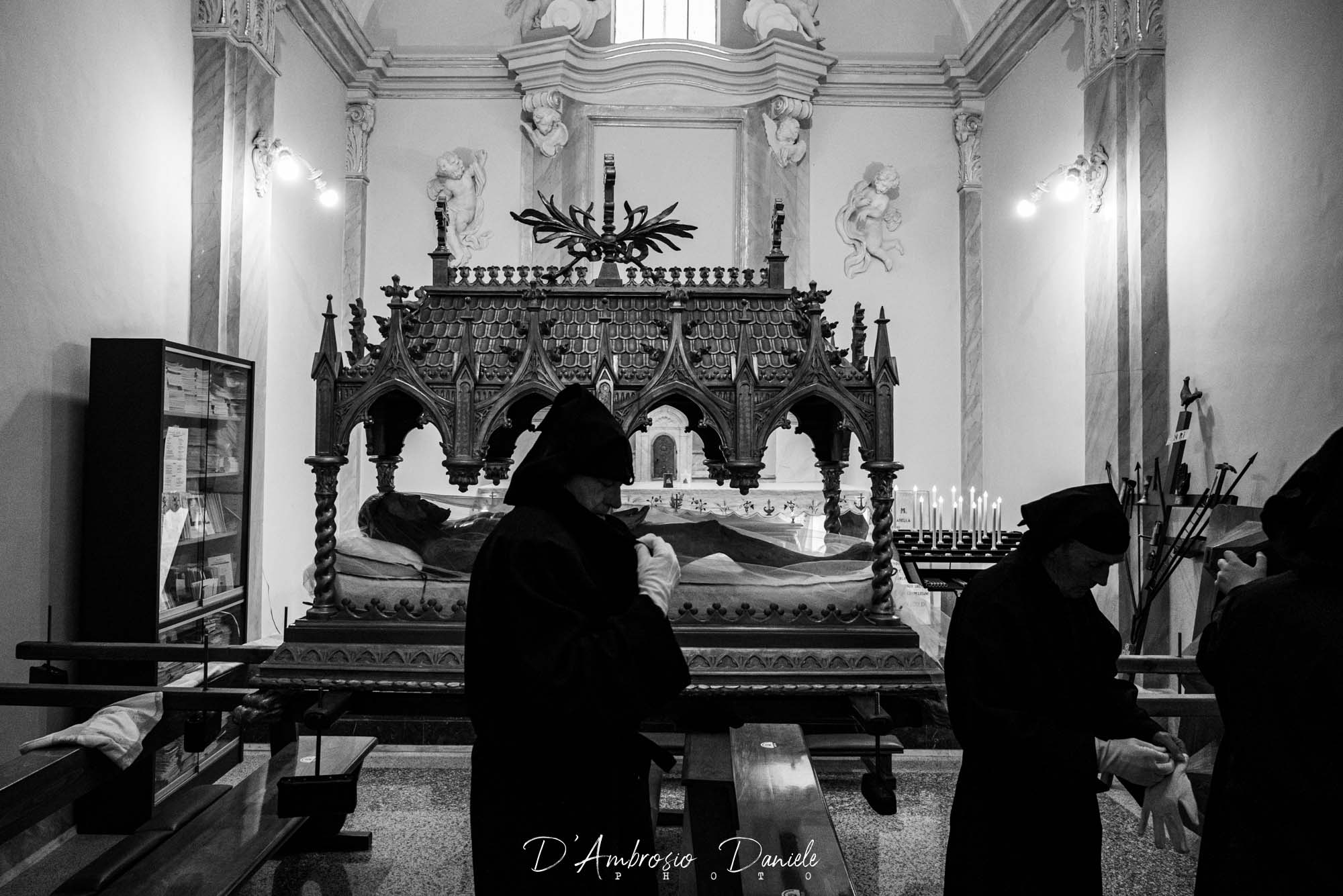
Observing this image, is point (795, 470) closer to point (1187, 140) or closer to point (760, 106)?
point (760, 106)

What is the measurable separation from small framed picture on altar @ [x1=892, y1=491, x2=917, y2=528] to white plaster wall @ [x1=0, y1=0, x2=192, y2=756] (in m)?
7.01

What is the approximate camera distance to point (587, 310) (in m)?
4.13

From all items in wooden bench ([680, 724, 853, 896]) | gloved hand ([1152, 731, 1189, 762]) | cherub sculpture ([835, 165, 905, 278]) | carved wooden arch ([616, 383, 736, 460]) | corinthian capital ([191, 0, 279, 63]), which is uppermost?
corinthian capital ([191, 0, 279, 63])

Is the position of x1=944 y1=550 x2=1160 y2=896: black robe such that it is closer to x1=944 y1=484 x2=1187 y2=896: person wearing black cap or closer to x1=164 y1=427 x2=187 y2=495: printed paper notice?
x1=944 y1=484 x2=1187 y2=896: person wearing black cap

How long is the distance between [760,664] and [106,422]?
3.73m

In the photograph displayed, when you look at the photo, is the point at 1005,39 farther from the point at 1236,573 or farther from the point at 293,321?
the point at 1236,573

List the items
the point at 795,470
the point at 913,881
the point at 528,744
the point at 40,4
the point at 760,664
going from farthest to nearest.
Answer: the point at 795,470, the point at 40,4, the point at 913,881, the point at 760,664, the point at 528,744

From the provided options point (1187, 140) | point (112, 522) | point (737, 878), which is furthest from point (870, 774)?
point (1187, 140)

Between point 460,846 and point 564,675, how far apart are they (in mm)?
2663

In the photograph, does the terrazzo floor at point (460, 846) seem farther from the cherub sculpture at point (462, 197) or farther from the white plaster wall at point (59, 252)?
the cherub sculpture at point (462, 197)

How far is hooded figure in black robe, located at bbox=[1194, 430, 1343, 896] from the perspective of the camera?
73.4 inches

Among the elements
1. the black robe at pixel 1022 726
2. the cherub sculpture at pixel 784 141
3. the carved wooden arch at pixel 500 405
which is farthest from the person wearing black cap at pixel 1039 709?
the cherub sculpture at pixel 784 141

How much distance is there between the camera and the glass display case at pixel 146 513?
4.89 meters

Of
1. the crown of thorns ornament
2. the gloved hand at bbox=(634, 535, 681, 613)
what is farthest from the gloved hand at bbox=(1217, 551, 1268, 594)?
the crown of thorns ornament
